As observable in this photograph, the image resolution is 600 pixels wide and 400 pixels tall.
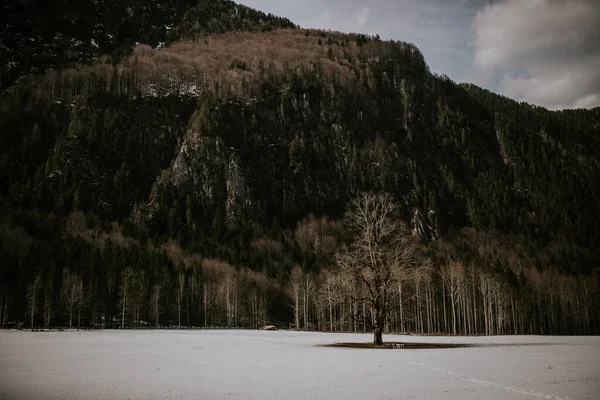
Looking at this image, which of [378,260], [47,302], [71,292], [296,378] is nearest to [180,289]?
[71,292]

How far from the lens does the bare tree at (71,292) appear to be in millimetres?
85037

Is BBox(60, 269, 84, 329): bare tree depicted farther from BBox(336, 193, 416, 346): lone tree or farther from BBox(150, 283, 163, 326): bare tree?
BBox(336, 193, 416, 346): lone tree

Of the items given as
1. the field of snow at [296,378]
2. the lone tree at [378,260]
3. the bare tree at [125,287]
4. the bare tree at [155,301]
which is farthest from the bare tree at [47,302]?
the lone tree at [378,260]

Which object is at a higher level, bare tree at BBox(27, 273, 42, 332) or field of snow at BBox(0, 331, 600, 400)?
bare tree at BBox(27, 273, 42, 332)

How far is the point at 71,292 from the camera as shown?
86.9m

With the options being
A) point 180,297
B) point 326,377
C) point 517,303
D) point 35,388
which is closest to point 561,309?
point 517,303

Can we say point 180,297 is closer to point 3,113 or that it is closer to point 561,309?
point 561,309

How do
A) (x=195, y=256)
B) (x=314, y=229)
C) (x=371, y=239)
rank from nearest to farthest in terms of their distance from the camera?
(x=371, y=239) → (x=195, y=256) → (x=314, y=229)

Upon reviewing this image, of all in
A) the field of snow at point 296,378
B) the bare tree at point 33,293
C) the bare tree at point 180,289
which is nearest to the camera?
A: the field of snow at point 296,378

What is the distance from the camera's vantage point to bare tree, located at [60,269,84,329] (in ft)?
279

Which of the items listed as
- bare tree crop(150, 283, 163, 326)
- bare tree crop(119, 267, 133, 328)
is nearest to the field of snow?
bare tree crop(119, 267, 133, 328)

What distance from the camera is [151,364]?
24.0 m

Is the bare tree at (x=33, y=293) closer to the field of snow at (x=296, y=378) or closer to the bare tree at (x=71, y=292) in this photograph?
the bare tree at (x=71, y=292)

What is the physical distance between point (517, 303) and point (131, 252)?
99233mm
